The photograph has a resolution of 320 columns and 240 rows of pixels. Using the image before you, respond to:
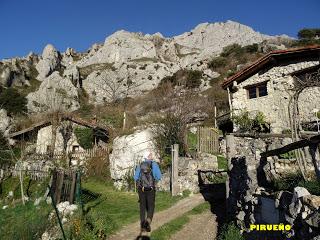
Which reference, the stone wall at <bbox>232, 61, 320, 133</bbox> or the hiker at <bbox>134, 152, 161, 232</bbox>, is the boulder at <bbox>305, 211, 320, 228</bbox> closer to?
the hiker at <bbox>134, 152, 161, 232</bbox>

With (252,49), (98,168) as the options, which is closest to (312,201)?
(98,168)

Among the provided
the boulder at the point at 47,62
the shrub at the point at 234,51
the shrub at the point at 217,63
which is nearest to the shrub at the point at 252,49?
the shrub at the point at 234,51

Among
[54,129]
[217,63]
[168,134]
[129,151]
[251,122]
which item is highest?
[217,63]

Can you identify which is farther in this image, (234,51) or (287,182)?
(234,51)

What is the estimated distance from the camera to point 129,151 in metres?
16.7

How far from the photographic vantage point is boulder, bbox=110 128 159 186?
638 inches

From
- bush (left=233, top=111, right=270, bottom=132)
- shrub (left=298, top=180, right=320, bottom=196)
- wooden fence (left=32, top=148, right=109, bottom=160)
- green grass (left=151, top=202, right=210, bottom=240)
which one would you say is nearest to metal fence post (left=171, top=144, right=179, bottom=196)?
green grass (left=151, top=202, right=210, bottom=240)

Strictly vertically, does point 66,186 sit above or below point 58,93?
below

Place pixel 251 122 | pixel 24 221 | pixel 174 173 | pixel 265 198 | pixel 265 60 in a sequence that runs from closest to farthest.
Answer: pixel 265 198 → pixel 24 221 → pixel 174 173 → pixel 265 60 → pixel 251 122

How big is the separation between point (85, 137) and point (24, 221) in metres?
14.3

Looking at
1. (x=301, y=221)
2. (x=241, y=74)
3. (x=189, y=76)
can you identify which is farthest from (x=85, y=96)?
(x=301, y=221)

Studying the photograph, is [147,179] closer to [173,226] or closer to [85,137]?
[173,226]

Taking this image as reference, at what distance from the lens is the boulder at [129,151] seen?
1620 centimetres

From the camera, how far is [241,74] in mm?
21281
